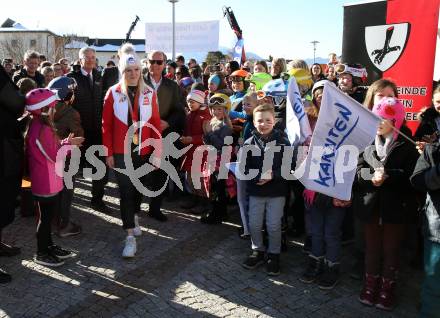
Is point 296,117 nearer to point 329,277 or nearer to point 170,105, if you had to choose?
point 329,277

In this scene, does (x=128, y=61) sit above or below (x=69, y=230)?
above

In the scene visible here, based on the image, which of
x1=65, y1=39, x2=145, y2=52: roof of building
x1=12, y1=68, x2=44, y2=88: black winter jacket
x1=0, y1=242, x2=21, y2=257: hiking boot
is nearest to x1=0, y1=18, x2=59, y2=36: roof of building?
x1=65, y1=39, x2=145, y2=52: roof of building

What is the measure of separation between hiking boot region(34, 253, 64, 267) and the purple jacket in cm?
65

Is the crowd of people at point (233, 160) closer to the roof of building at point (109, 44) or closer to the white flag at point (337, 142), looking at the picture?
the white flag at point (337, 142)

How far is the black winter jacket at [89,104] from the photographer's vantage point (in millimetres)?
5914

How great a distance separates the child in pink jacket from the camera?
4246mm

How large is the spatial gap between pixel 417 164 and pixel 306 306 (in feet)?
4.95

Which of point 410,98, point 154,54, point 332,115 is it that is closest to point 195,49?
point 154,54

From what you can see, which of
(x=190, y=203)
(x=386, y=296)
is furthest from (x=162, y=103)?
(x=386, y=296)

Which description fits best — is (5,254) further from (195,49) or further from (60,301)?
(195,49)

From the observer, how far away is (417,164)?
3350mm

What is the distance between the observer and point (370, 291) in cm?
381

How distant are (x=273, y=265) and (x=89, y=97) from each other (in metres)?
3.40

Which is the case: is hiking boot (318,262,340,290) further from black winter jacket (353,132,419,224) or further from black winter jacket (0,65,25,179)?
black winter jacket (0,65,25,179)
